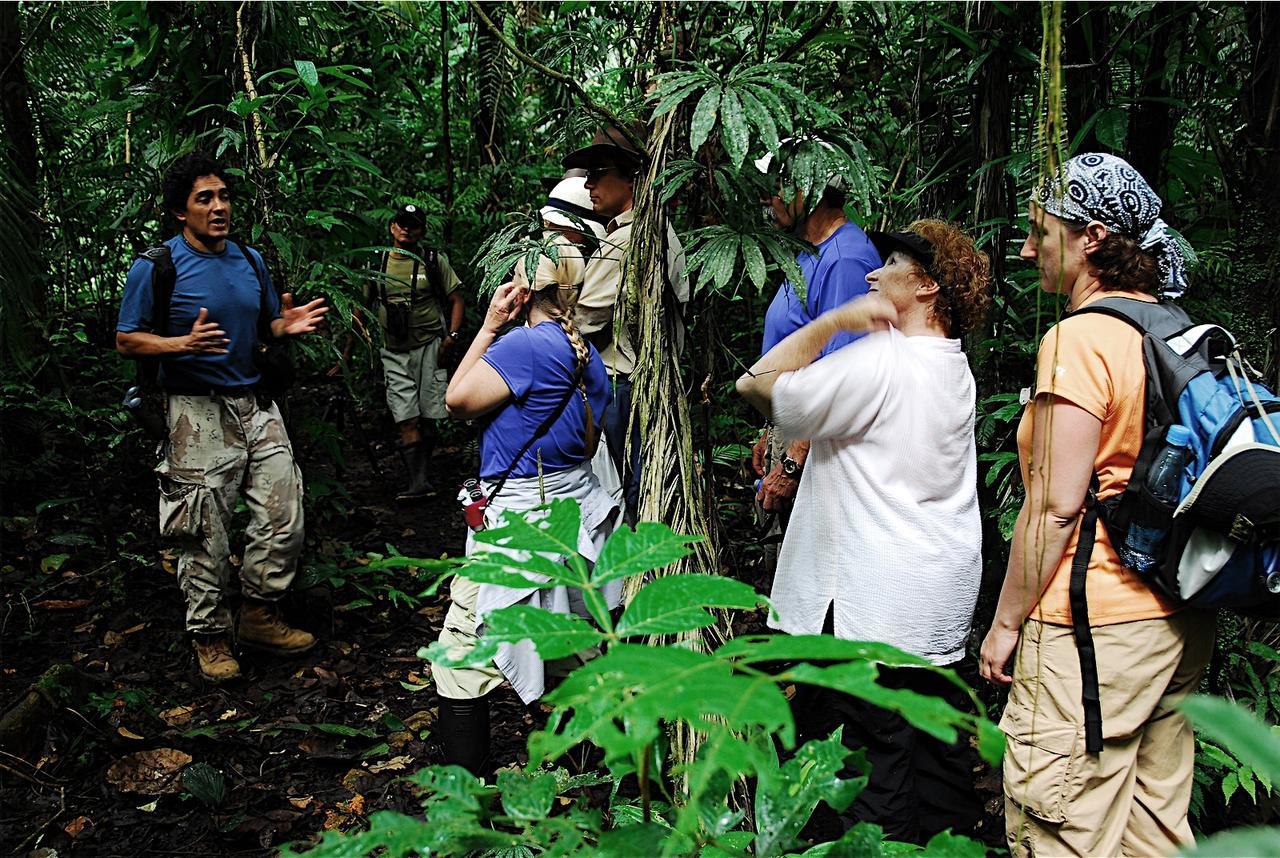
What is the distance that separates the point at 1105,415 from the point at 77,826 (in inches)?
124

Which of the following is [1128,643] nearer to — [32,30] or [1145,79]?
[1145,79]

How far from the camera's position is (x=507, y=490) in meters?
2.90

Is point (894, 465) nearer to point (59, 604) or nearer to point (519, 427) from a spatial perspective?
point (519, 427)

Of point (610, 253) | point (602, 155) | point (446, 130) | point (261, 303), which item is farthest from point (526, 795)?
point (446, 130)

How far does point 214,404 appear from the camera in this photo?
387 cm

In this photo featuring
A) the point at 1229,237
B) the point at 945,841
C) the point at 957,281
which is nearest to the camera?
the point at 945,841

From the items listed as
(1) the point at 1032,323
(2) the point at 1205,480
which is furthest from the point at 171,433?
(2) the point at 1205,480

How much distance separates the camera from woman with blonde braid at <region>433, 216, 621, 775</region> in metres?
2.83

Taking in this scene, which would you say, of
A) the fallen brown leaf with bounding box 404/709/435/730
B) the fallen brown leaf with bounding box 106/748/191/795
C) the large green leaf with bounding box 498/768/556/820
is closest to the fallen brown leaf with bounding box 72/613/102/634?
the fallen brown leaf with bounding box 106/748/191/795

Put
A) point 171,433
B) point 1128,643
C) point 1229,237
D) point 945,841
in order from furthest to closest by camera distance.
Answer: point 171,433 → point 1229,237 → point 1128,643 → point 945,841

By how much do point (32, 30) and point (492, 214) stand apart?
2844mm

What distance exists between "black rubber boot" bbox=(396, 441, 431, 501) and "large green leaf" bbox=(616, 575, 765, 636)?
17.6 ft

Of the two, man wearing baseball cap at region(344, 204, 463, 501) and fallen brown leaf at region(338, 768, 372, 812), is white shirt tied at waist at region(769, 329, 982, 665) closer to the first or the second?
fallen brown leaf at region(338, 768, 372, 812)

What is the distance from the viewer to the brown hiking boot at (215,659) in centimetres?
389
